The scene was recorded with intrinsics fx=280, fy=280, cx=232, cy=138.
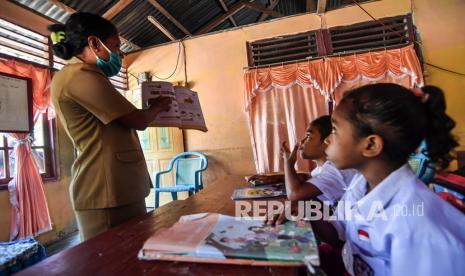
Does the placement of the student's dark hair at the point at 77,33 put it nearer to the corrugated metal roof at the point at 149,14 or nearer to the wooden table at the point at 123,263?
the wooden table at the point at 123,263

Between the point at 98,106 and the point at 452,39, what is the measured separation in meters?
3.92

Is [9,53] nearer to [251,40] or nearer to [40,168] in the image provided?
[40,168]

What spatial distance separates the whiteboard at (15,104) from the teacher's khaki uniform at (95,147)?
2.03 meters

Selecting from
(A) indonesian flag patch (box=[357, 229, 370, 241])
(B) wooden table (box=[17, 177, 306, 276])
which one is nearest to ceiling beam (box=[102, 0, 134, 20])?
(B) wooden table (box=[17, 177, 306, 276])

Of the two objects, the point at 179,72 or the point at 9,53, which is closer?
the point at 9,53

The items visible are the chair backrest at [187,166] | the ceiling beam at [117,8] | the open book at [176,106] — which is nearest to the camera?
the open book at [176,106]

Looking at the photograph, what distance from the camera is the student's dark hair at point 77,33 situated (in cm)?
110

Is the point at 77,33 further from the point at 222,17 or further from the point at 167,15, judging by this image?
the point at 222,17

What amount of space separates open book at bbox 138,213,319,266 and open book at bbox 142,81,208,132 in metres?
0.69

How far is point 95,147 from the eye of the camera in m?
1.05

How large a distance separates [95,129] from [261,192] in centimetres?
75

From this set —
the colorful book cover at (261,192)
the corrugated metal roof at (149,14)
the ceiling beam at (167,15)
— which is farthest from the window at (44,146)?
the colorful book cover at (261,192)

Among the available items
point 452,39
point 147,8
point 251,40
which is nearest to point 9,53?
point 147,8

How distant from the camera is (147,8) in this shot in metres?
3.70
